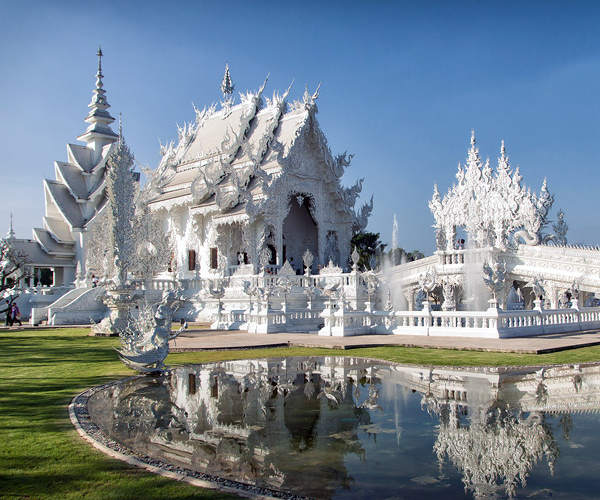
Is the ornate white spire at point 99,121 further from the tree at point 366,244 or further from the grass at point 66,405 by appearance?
the grass at point 66,405

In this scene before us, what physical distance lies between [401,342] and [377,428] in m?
7.36

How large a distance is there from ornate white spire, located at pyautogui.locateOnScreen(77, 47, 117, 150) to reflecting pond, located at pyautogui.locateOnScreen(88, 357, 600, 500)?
119ft

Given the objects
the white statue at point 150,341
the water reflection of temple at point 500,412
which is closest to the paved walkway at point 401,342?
Answer: the water reflection of temple at point 500,412

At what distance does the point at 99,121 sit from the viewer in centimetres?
4197

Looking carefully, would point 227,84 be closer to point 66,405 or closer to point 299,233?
point 299,233

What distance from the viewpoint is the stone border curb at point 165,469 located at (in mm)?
3957

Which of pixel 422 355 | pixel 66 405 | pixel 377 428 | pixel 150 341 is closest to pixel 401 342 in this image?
pixel 422 355

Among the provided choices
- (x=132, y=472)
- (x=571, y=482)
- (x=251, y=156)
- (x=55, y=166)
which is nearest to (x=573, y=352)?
(x=571, y=482)

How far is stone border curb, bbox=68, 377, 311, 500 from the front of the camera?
13.0 ft

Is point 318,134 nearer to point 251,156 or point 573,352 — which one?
point 251,156

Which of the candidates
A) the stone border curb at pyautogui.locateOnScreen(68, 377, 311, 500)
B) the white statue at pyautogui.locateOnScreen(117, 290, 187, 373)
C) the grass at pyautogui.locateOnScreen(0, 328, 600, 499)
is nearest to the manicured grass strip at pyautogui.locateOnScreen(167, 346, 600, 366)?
the grass at pyautogui.locateOnScreen(0, 328, 600, 499)

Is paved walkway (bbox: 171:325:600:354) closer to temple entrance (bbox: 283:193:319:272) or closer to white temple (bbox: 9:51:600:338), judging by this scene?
white temple (bbox: 9:51:600:338)

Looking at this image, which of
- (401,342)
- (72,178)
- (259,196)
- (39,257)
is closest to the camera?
(401,342)

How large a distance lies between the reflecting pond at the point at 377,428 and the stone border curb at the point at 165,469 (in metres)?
0.13
